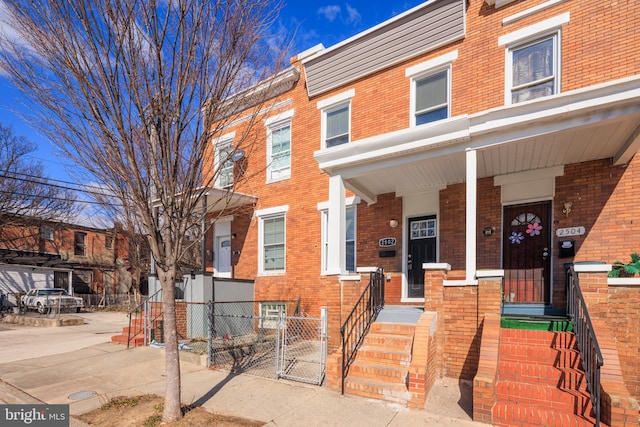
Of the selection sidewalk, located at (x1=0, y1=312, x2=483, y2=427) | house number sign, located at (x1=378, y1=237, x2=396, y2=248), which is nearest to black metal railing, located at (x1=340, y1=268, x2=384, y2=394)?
sidewalk, located at (x1=0, y1=312, x2=483, y2=427)

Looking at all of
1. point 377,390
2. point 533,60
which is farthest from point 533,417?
point 533,60

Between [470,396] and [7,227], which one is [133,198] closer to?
[470,396]

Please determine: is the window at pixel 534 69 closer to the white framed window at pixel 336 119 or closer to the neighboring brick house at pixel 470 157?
the neighboring brick house at pixel 470 157

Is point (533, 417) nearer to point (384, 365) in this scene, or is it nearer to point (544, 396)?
point (544, 396)

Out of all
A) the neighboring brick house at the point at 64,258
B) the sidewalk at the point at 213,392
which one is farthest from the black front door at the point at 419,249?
the neighboring brick house at the point at 64,258

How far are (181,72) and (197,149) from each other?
1.02 metres

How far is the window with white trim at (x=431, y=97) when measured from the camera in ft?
29.3

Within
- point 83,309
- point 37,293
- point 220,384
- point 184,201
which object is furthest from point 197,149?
point 83,309

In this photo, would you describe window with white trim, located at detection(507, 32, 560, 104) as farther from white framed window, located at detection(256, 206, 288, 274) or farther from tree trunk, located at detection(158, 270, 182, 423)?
tree trunk, located at detection(158, 270, 182, 423)

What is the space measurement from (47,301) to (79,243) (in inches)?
472

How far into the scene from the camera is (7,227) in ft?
85.6

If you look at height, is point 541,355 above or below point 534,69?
below

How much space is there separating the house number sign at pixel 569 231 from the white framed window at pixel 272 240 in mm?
7284

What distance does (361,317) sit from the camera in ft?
23.2
